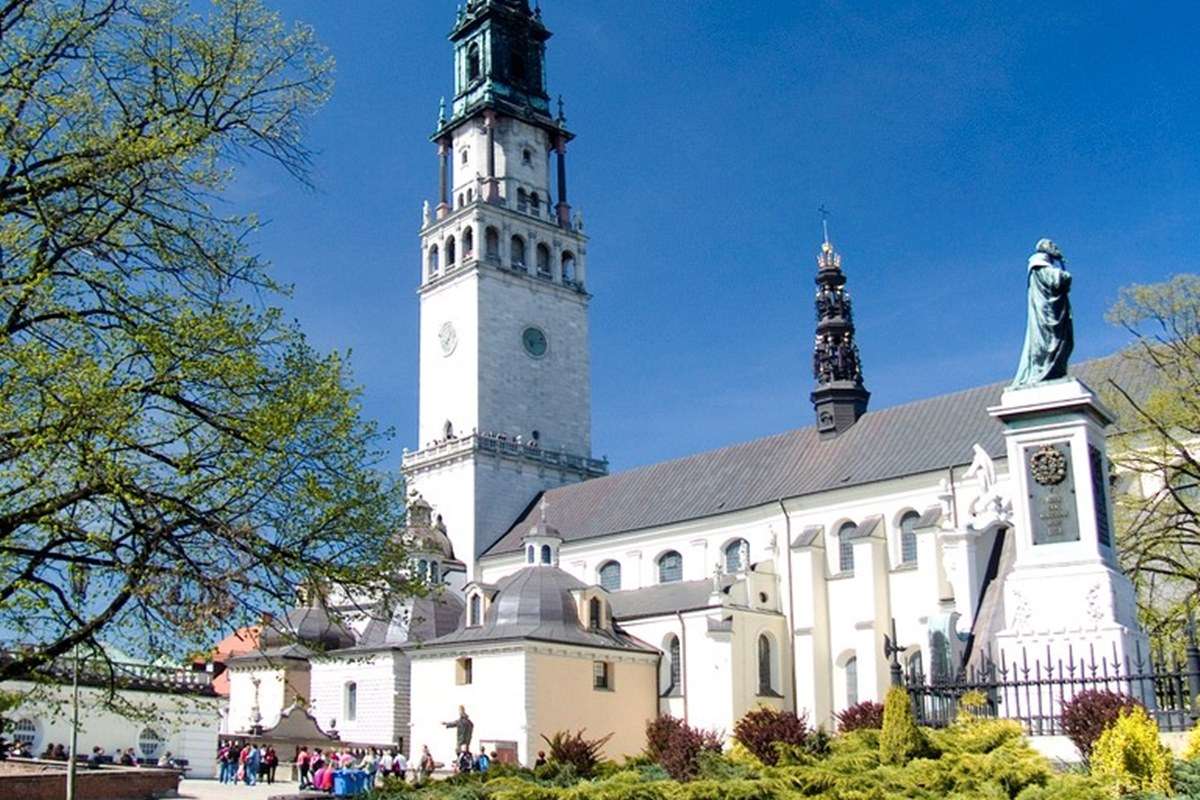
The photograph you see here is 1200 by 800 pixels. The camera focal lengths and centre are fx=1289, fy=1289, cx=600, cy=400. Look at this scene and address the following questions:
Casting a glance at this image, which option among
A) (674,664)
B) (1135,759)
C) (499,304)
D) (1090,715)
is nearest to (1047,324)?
(1090,715)

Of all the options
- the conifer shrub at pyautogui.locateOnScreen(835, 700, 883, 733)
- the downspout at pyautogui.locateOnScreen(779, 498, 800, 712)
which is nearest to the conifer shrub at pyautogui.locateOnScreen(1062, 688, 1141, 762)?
the conifer shrub at pyautogui.locateOnScreen(835, 700, 883, 733)

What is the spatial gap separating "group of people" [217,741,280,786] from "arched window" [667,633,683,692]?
14.3 metres

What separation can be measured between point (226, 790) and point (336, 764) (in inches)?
236

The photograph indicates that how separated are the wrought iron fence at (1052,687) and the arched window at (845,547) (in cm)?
2793

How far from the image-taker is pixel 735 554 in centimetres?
5056

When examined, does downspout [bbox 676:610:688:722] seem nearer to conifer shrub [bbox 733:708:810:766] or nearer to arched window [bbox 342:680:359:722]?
arched window [bbox 342:680:359:722]

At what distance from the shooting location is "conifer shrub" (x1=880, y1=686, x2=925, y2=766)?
14172mm

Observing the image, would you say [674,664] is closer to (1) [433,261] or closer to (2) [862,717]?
(2) [862,717]

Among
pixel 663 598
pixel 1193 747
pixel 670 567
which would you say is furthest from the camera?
pixel 670 567

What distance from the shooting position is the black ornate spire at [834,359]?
51438 mm

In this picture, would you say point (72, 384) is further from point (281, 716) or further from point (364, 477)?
point (281, 716)

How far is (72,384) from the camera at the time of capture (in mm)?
12648

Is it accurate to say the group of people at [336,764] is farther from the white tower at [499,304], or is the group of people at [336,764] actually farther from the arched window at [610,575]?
the white tower at [499,304]

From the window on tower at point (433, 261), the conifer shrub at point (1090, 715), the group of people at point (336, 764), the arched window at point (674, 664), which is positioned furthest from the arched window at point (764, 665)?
the conifer shrub at point (1090, 715)
